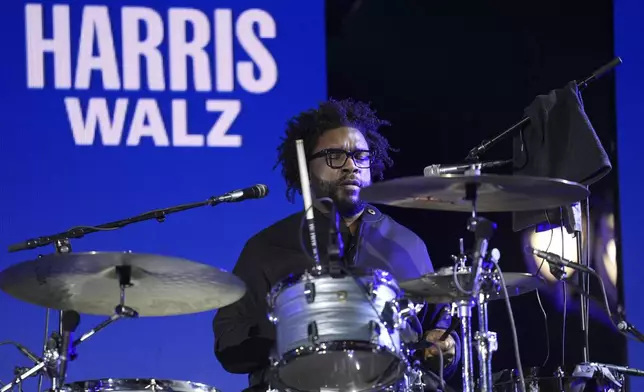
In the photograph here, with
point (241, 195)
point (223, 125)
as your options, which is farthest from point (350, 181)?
point (223, 125)

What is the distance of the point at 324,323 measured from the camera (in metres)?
3.21

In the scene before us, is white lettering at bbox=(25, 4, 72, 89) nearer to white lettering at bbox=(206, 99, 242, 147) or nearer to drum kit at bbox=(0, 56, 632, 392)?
white lettering at bbox=(206, 99, 242, 147)

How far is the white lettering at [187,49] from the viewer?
5289 mm

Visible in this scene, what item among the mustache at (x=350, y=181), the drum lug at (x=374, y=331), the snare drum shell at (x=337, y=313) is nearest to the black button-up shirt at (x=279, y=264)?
the mustache at (x=350, y=181)

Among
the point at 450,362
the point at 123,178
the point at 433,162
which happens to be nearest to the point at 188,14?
the point at 123,178

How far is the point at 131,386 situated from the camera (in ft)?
12.1

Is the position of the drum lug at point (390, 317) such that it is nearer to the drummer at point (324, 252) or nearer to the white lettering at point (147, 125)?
the drummer at point (324, 252)

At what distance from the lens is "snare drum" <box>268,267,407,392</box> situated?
10.5 feet

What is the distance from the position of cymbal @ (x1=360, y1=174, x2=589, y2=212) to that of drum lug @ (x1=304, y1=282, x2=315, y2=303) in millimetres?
343

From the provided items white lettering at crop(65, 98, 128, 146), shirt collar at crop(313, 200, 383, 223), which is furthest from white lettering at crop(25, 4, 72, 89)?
shirt collar at crop(313, 200, 383, 223)

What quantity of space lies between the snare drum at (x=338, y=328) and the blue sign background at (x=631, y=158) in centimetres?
253

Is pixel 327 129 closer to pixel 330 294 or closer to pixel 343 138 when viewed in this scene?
pixel 343 138

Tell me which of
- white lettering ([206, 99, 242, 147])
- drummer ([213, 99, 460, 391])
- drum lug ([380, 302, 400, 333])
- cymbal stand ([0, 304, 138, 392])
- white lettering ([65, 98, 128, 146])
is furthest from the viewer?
white lettering ([206, 99, 242, 147])

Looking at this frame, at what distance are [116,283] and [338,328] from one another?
831 mm
